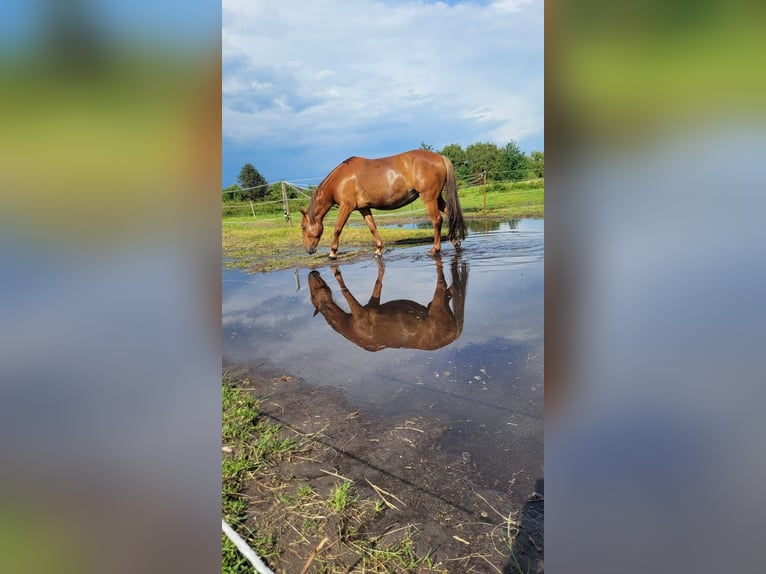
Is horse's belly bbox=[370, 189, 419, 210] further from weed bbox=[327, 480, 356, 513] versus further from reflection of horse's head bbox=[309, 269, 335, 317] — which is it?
weed bbox=[327, 480, 356, 513]

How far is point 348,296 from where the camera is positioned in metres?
4.99

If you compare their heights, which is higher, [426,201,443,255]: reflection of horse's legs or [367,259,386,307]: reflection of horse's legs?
[426,201,443,255]: reflection of horse's legs

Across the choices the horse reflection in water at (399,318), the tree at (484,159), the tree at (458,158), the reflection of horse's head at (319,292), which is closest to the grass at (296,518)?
the horse reflection in water at (399,318)

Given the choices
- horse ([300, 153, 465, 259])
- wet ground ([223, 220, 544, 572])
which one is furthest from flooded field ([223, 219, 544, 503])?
horse ([300, 153, 465, 259])

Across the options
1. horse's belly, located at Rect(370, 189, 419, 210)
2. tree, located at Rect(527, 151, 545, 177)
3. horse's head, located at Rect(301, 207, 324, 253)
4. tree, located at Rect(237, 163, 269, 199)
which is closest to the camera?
tree, located at Rect(527, 151, 545, 177)

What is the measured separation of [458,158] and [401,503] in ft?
26.6

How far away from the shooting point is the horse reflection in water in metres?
3.55

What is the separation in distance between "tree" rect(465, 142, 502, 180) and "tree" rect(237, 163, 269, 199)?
6105 millimetres

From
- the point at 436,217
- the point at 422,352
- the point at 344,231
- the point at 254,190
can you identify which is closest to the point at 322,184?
the point at 436,217

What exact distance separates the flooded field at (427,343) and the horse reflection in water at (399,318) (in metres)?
0.01

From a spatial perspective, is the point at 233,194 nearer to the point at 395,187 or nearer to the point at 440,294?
the point at 395,187
